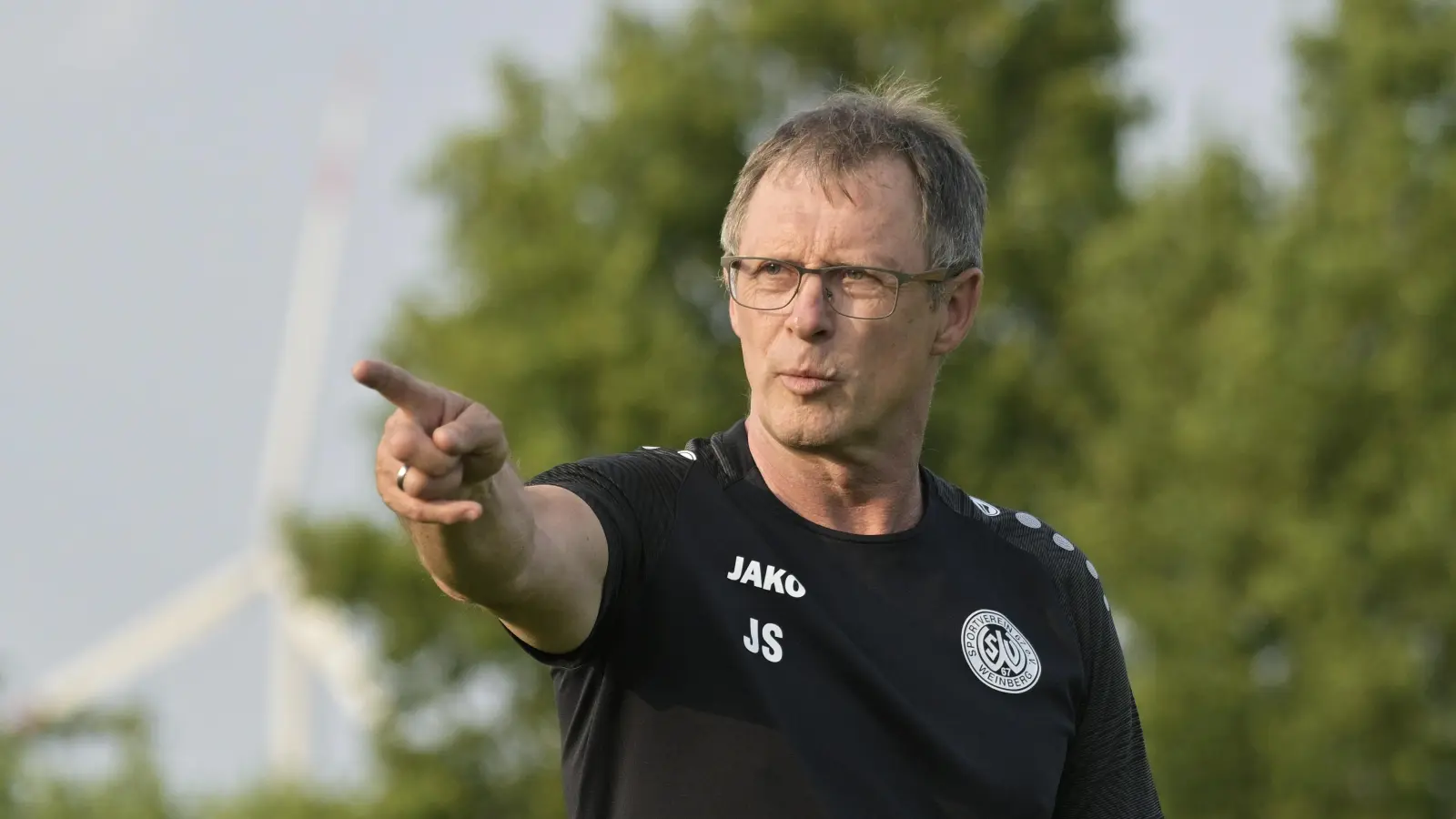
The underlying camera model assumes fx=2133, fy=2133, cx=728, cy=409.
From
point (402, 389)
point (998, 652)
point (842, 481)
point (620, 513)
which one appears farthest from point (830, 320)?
point (402, 389)

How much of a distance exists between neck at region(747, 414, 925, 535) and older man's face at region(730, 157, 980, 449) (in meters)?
0.05

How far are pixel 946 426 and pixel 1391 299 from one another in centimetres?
514

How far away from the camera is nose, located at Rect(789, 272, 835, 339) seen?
471 cm

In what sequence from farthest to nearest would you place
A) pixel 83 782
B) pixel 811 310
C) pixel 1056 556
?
pixel 83 782
pixel 1056 556
pixel 811 310

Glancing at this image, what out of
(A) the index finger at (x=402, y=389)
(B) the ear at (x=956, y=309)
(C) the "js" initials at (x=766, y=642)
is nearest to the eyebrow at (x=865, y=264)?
(B) the ear at (x=956, y=309)

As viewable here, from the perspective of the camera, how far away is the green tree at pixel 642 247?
81.0 feet

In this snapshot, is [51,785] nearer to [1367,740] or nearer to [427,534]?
[1367,740]

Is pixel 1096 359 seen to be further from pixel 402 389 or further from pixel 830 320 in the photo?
pixel 402 389

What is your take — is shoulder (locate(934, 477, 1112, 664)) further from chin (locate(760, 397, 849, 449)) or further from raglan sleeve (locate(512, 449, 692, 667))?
raglan sleeve (locate(512, 449, 692, 667))

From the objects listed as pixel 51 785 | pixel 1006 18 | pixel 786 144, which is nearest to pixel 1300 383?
pixel 1006 18

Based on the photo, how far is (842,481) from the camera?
4.90 meters

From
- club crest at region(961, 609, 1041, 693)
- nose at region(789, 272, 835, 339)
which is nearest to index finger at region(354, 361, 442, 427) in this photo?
nose at region(789, 272, 835, 339)

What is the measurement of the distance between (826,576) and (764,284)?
669 mm

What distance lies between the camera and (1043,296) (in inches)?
1046
